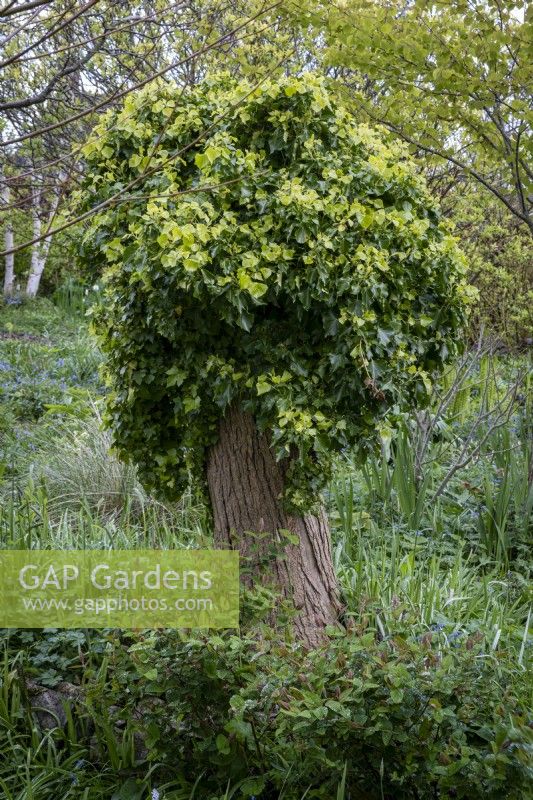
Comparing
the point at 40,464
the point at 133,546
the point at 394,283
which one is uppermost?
the point at 394,283

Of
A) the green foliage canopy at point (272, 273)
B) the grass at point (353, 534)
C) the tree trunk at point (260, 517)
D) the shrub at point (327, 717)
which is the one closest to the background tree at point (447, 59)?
the green foliage canopy at point (272, 273)

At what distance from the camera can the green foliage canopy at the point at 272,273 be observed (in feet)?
7.92

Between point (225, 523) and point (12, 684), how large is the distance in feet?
3.22

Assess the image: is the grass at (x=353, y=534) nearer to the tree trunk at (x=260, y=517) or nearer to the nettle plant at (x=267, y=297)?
the tree trunk at (x=260, y=517)

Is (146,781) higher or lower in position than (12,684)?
lower

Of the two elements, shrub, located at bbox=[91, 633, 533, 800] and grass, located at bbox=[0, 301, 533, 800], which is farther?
grass, located at bbox=[0, 301, 533, 800]

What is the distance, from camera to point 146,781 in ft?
7.74

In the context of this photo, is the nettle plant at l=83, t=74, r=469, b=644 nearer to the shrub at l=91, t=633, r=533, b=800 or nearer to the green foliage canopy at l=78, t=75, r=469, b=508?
the green foliage canopy at l=78, t=75, r=469, b=508

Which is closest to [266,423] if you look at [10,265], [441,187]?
[441,187]

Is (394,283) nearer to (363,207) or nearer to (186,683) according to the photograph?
(363,207)

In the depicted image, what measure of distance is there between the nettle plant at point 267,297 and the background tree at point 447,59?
59 centimetres

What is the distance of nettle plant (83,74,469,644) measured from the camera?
2.42m

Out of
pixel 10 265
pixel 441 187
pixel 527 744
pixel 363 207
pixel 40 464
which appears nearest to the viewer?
pixel 527 744

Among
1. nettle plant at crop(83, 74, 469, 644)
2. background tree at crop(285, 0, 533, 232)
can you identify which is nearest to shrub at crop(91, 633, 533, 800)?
nettle plant at crop(83, 74, 469, 644)
